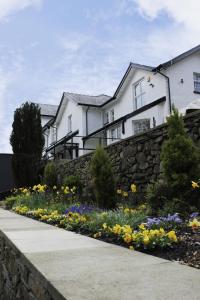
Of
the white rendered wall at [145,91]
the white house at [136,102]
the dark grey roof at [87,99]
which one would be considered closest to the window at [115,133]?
the white house at [136,102]

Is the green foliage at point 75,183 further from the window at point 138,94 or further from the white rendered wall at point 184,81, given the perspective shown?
the window at point 138,94

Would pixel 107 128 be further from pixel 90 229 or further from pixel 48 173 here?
pixel 90 229

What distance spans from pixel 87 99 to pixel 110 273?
1018 inches

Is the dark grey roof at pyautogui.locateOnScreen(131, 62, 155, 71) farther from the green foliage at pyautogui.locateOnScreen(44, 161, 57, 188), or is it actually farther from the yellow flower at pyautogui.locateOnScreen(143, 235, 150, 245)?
the yellow flower at pyautogui.locateOnScreen(143, 235, 150, 245)

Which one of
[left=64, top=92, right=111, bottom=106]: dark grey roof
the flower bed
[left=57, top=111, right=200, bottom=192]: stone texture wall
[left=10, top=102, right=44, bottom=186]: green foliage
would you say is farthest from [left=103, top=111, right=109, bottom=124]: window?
the flower bed

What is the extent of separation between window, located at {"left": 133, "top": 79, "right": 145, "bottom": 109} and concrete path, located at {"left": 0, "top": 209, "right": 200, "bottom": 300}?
17.6 meters

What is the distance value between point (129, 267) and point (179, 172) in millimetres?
4116

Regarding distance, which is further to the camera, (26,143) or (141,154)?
(26,143)

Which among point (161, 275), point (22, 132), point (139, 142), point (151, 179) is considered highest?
point (22, 132)

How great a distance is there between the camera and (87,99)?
91.9ft

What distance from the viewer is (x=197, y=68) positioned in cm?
1988

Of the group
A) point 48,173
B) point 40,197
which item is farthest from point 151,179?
point 48,173

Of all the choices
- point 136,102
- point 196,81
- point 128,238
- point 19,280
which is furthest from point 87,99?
point 19,280

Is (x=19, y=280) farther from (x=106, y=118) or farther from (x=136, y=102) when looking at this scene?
(x=106, y=118)
